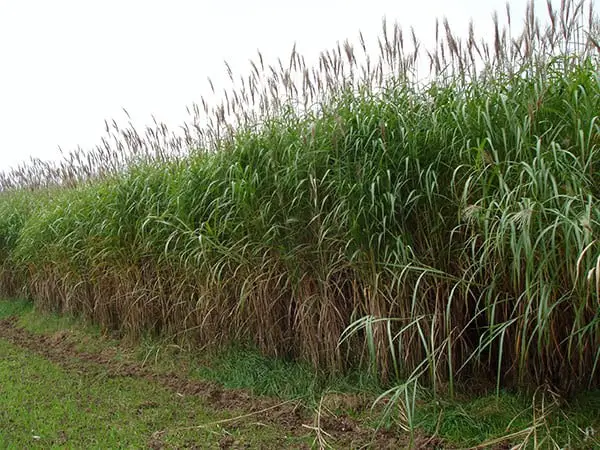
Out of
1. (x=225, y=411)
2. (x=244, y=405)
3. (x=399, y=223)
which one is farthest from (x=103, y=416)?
(x=399, y=223)

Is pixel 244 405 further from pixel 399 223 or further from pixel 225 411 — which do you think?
pixel 399 223

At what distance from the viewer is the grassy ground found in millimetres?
2467

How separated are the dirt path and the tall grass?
0.34 meters

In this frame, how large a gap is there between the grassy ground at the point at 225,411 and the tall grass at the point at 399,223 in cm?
15

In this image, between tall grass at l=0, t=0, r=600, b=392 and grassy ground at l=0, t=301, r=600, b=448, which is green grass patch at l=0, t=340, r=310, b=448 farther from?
tall grass at l=0, t=0, r=600, b=392

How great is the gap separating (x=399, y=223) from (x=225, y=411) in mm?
1598

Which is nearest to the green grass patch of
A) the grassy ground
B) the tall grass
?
the grassy ground

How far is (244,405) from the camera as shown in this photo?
3.33 metres

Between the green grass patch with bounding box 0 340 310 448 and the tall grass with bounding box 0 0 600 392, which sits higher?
the tall grass with bounding box 0 0 600 392

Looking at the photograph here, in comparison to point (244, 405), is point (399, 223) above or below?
above

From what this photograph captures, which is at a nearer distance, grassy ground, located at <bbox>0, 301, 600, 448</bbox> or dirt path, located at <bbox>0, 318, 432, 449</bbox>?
grassy ground, located at <bbox>0, 301, 600, 448</bbox>

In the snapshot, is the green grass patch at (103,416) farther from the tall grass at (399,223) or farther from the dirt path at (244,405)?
the tall grass at (399,223)

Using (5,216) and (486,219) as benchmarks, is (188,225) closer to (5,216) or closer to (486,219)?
(486,219)

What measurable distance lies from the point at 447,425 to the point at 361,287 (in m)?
0.87
